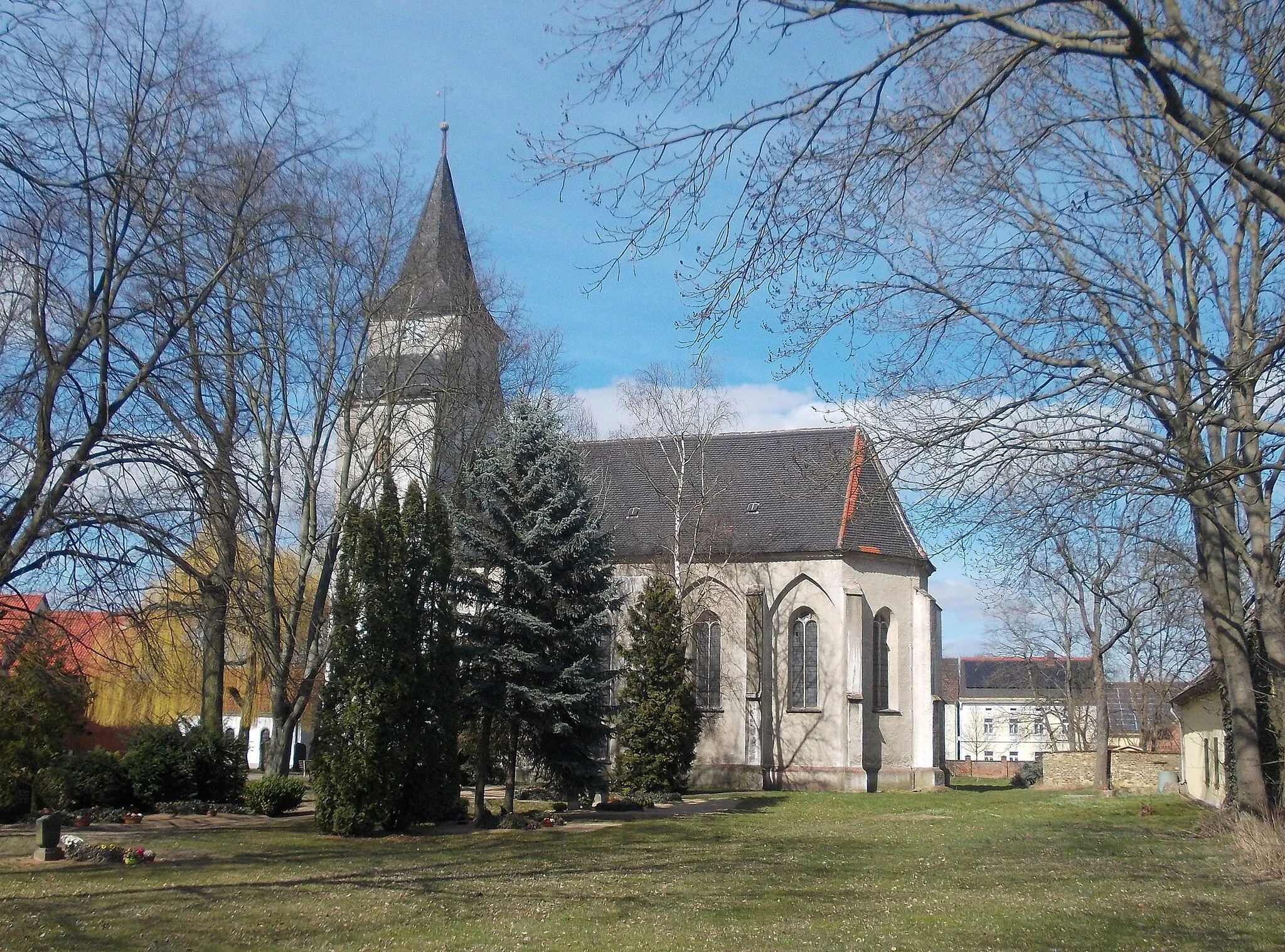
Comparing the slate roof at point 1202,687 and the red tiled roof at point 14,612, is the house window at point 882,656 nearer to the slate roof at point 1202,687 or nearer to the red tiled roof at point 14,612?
the slate roof at point 1202,687

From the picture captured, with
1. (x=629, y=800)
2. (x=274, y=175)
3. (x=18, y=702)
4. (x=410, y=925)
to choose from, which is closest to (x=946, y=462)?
(x=410, y=925)

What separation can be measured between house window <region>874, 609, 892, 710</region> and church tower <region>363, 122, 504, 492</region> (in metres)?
15.0

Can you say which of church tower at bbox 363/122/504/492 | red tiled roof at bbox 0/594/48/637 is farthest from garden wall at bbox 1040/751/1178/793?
red tiled roof at bbox 0/594/48/637

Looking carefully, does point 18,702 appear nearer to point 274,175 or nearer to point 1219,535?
point 274,175

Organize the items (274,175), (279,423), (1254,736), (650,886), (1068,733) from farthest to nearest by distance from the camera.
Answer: (1068,733), (279,423), (1254,736), (274,175), (650,886)

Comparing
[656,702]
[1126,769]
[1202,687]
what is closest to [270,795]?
[656,702]

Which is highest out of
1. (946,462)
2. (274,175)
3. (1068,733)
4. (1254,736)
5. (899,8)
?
(274,175)

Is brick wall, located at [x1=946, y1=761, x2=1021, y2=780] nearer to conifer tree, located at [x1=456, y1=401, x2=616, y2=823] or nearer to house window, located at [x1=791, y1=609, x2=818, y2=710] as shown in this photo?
house window, located at [x1=791, y1=609, x2=818, y2=710]

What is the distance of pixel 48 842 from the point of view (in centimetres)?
1474

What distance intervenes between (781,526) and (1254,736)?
20249mm

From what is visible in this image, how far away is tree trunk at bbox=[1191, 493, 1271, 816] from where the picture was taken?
17.4m

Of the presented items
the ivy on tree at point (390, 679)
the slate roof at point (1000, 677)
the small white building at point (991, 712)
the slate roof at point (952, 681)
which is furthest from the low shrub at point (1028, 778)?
the slate roof at point (952, 681)

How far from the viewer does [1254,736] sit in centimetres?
1764

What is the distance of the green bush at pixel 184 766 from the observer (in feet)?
70.7
